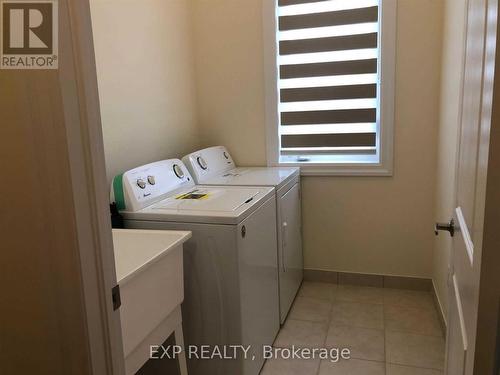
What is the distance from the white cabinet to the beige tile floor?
0.13 metres

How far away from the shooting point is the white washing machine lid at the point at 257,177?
243 centimetres

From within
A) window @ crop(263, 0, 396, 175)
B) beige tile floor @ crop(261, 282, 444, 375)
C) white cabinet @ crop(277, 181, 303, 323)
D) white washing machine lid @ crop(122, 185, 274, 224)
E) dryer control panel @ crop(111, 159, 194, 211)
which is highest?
window @ crop(263, 0, 396, 175)

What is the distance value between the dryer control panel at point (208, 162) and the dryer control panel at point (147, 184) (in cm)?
11

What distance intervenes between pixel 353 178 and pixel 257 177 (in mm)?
768

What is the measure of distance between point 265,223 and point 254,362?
0.69 meters

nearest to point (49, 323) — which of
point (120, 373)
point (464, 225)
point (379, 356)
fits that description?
point (120, 373)

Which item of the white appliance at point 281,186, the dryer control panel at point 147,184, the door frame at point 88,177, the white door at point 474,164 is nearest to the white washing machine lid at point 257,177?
the white appliance at point 281,186

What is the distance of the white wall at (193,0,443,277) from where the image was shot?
2.68 metres

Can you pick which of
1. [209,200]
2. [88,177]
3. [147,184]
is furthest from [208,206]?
[88,177]

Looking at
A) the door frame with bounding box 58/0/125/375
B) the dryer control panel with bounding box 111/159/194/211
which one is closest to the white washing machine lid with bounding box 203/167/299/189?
the dryer control panel with bounding box 111/159/194/211

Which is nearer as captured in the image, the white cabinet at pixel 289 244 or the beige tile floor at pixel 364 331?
the beige tile floor at pixel 364 331

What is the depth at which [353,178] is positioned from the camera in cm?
293

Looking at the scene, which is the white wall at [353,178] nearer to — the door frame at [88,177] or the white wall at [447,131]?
the white wall at [447,131]

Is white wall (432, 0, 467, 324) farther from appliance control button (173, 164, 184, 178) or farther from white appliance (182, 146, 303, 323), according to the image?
appliance control button (173, 164, 184, 178)
